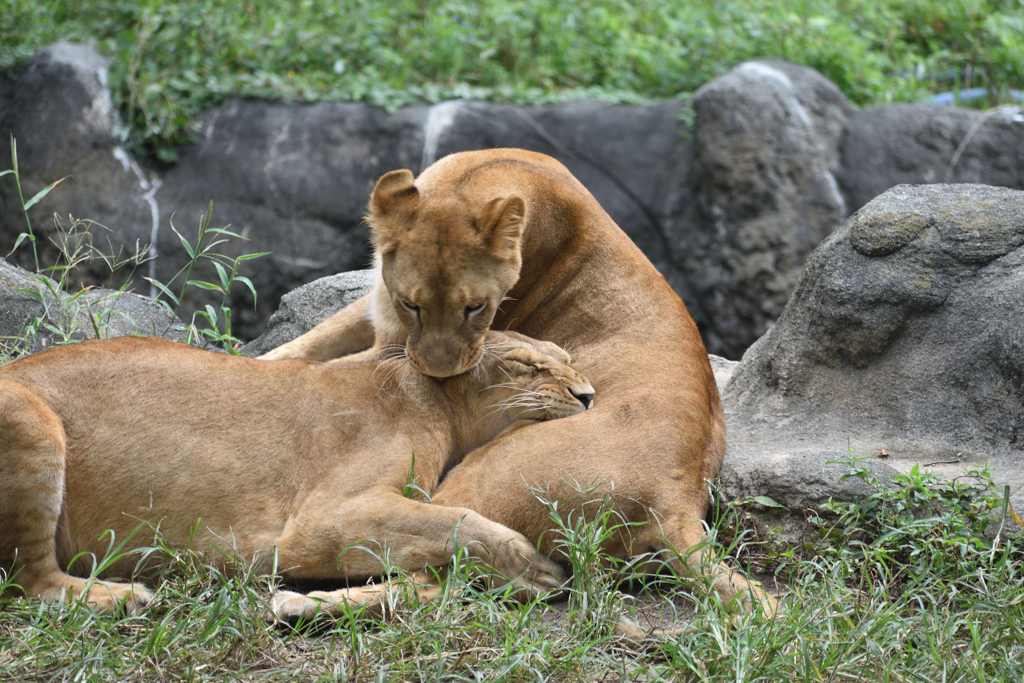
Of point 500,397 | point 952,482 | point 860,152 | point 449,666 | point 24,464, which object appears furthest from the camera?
point 860,152

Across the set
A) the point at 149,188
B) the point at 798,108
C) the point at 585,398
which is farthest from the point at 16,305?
the point at 798,108

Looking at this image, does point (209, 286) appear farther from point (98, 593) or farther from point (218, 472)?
point (98, 593)

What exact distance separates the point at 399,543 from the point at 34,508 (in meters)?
1.19

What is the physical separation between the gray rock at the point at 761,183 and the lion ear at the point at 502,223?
224 inches

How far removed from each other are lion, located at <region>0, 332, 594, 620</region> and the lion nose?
0.11m

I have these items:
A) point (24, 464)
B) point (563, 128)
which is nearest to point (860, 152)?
point (563, 128)

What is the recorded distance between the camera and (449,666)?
2.69m

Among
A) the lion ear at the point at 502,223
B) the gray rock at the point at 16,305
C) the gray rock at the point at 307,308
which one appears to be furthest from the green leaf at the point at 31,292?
the lion ear at the point at 502,223

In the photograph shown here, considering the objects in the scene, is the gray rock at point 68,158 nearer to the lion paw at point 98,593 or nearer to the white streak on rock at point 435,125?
the white streak on rock at point 435,125

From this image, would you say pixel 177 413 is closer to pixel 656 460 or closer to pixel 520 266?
pixel 520 266

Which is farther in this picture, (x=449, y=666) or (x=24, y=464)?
(x=24, y=464)

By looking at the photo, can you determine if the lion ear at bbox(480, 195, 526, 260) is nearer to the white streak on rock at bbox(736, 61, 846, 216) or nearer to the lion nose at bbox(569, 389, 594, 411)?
the lion nose at bbox(569, 389, 594, 411)

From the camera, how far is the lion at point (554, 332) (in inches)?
135

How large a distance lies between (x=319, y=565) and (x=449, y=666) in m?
0.79
